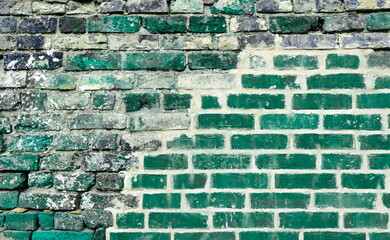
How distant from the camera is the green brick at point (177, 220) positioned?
5.59 feet

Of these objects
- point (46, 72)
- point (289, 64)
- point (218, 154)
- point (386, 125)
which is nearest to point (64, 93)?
point (46, 72)

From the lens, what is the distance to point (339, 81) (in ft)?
5.64

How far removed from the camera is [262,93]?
1729mm

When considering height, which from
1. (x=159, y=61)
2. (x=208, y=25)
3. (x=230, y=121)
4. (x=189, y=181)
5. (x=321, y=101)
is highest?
(x=208, y=25)

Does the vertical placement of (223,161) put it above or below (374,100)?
below

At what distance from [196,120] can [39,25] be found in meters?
0.92

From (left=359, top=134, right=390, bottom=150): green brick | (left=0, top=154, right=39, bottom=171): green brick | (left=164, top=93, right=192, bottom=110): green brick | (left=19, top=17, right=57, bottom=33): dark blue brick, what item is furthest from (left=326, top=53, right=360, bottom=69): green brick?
(left=0, top=154, right=39, bottom=171): green brick

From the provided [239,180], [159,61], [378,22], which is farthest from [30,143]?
[378,22]

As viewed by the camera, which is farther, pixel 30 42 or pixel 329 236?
pixel 30 42

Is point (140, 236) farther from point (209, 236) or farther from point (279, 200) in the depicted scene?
point (279, 200)

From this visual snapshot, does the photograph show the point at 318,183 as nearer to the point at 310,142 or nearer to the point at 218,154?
the point at 310,142

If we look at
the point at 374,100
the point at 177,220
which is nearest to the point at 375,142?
the point at 374,100

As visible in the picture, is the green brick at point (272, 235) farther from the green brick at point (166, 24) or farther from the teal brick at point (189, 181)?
the green brick at point (166, 24)

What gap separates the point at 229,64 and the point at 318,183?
2.33ft
